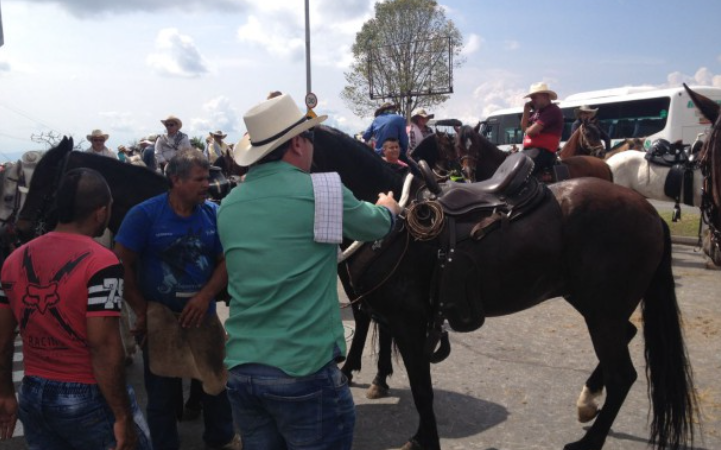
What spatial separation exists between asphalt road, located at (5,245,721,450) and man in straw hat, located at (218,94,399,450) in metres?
1.99

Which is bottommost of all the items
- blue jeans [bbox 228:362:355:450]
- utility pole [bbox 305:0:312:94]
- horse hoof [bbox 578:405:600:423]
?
horse hoof [bbox 578:405:600:423]

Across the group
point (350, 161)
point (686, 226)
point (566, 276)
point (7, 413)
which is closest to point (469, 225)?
point (566, 276)

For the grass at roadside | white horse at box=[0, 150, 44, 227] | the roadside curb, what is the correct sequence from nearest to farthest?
white horse at box=[0, 150, 44, 227] < the roadside curb < the grass at roadside

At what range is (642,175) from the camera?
988cm

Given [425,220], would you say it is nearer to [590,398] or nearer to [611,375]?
[611,375]

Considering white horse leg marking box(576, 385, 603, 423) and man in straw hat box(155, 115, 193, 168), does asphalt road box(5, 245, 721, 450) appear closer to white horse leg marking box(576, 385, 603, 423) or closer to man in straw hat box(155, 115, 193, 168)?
white horse leg marking box(576, 385, 603, 423)

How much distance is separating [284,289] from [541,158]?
20.5 ft

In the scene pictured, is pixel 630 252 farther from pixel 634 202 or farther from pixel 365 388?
pixel 365 388

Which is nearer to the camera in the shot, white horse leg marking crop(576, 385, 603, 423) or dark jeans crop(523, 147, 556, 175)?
white horse leg marking crop(576, 385, 603, 423)

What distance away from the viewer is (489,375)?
16.4ft

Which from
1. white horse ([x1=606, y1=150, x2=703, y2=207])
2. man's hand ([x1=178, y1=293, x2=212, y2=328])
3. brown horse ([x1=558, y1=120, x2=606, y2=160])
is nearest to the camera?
man's hand ([x1=178, y1=293, x2=212, y2=328])

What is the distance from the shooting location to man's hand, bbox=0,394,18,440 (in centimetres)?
244

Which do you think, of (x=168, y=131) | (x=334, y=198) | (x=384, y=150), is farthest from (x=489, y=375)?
(x=168, y=131)

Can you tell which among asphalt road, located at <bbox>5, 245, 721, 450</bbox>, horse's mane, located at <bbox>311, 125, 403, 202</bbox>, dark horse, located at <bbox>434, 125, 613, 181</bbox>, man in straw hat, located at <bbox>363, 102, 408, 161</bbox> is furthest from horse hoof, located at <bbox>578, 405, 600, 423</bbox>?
dark horse, located at <bbox>434, 125, 613, 181</bbox>
